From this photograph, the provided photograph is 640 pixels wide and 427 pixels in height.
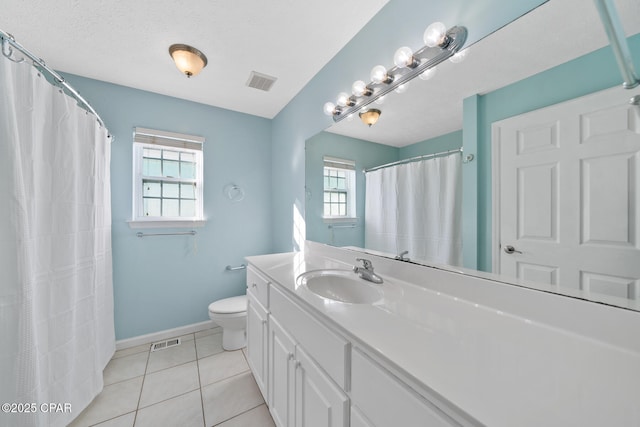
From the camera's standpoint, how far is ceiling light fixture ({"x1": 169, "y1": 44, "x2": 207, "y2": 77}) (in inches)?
61.2

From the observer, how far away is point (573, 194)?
2.17 ft

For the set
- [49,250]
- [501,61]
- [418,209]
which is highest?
[501,61]

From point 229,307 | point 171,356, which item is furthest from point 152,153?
point 171,356

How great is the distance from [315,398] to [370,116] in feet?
4.63

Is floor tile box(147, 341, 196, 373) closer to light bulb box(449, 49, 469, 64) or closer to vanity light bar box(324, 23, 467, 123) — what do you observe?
vanity light bar box(324, 23, 467, 123)

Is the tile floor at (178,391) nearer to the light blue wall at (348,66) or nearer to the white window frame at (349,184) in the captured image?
the light blue wall at (348,66)

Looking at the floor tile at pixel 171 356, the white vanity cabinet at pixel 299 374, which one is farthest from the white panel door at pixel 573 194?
the floor tile at pixel 171 356

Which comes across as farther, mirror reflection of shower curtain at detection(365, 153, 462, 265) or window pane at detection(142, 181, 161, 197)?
window pane at detection(142, 181, 161, 197)

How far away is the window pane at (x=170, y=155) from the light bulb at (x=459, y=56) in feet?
7.94

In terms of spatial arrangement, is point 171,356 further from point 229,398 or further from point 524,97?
point 524,97

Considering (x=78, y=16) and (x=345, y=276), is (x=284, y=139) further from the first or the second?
(x=345, y=276)

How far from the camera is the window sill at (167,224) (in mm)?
2076

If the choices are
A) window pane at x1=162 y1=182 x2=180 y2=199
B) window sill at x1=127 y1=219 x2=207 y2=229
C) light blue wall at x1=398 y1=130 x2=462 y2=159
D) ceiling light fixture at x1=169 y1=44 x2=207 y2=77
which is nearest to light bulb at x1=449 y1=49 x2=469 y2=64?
light blue wall at x1=398 y1=130 x2=462 y2=159

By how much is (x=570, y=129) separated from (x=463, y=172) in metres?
0.33
